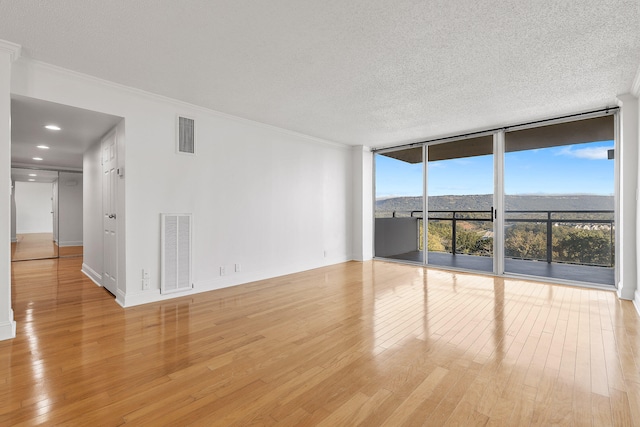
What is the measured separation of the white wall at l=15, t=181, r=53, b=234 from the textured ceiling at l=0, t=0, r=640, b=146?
1098cm

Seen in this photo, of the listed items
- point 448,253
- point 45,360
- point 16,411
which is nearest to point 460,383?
point 16,411

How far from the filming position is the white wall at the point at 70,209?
799 cm

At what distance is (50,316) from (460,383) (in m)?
3.92

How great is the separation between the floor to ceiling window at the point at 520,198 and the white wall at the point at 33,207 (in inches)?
496

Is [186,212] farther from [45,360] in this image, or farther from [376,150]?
[376,150]

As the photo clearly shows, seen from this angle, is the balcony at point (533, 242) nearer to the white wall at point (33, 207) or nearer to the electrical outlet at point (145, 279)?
the electrical outlet at point (145, 279)

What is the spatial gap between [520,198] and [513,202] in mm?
116

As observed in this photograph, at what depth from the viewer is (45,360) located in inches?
86.2

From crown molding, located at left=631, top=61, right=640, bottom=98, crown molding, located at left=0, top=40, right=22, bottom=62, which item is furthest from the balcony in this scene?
crown molding, located at left=0, top=40, right=22, bottom=62

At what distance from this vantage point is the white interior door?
12.6 feet

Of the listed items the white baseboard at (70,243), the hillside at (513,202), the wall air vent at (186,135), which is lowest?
the white baseboard at (70,243)

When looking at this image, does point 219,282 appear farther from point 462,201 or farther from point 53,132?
point 462,201

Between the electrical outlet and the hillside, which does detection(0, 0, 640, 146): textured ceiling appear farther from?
the electrical outlet

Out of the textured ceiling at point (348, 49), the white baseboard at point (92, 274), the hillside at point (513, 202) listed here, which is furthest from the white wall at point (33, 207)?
the hillside at point (513, 202)
